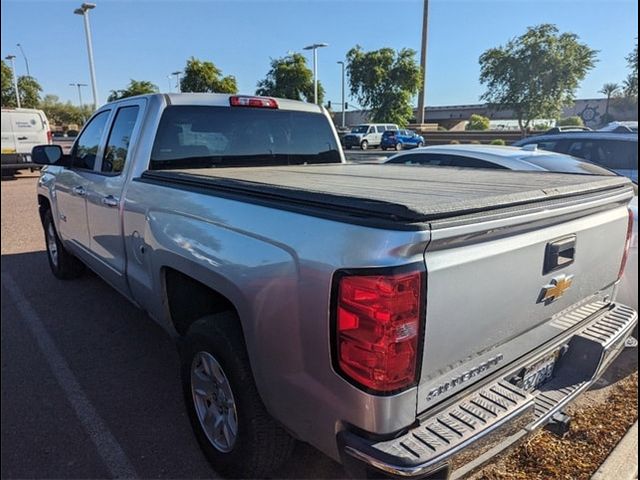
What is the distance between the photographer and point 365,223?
154 centimetres

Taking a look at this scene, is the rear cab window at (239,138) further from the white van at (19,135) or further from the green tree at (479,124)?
the green tree at (479,124)

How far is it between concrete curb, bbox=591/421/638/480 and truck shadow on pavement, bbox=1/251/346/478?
1375 millimetres

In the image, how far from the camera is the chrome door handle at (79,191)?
4002 mm

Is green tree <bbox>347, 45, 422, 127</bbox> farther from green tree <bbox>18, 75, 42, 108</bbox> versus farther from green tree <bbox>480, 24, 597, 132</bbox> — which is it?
green tree <bbox>18, 75, 42, 108</bbox>

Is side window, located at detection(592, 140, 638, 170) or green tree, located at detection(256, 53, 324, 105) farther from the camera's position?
side window, located at detection(592, 140, 638, 170)

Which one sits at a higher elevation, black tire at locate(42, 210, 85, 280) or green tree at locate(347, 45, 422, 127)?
green tree at locate(347, 45, 422, 127)

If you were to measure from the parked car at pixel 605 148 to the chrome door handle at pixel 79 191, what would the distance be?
20.0 ft

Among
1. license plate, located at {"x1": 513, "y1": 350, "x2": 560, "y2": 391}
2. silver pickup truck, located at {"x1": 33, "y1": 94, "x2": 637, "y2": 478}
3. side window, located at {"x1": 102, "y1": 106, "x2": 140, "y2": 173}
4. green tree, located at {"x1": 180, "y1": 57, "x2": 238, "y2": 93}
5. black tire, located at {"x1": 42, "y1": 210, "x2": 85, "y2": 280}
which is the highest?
green tree, located at {"x1": 180, "y1": 57, "x2": 238, "y2": 93}

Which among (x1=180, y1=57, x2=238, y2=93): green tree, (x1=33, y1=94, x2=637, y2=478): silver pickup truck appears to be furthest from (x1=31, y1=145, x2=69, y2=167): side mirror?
(x1=33, y1=94, x2=637, y2=478): silver pickup truck

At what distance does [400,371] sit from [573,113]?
11036mm

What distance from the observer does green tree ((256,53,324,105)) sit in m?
5.31

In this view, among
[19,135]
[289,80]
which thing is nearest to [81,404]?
[289,80]

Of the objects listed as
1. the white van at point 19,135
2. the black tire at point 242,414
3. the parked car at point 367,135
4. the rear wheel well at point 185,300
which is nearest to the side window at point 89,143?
the rear wheel well at point 185,300

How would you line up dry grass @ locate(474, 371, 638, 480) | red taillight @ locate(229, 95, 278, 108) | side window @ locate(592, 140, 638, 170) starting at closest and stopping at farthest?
dry grass @ locate(474, 371, 638, 480)
red taillight @ locate(229, 95, 278, 108)
side window @ locate(592, 140, 638, 170)
